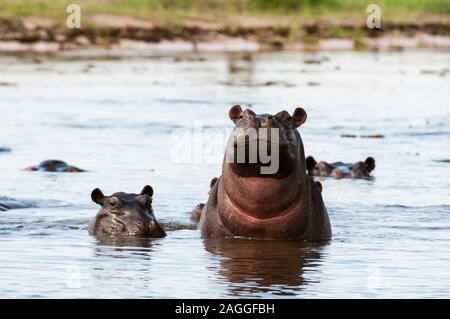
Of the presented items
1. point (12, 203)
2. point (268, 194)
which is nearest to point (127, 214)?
point (268, 194)

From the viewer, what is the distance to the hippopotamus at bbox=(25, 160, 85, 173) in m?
17.7

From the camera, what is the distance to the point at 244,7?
56438 millimetres

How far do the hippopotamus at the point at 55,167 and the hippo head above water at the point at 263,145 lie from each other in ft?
21.2

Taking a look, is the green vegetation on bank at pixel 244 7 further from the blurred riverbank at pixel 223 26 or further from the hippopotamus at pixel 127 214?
the hippopotamus at pixel 127 214

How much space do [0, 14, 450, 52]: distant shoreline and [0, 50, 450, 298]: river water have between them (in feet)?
19.4

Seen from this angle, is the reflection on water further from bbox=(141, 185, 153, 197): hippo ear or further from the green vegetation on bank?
the green vegetation on bank

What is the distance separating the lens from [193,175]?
58.2ft

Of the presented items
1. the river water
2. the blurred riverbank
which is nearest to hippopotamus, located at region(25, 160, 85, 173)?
the river water

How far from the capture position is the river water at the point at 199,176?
10.8 metres

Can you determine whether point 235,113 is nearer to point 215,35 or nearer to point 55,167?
point 55,167

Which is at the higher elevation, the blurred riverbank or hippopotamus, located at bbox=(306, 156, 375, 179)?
the blurred riverbank

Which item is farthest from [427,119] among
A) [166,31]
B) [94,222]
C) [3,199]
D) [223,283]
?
[166,31]
